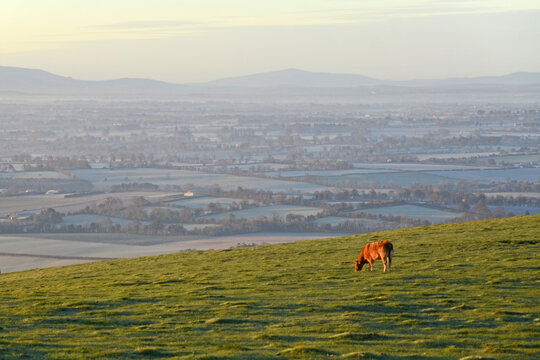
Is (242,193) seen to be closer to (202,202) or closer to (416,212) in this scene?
(202,202)

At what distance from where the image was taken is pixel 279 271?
21.2m

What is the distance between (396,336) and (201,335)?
317 cm

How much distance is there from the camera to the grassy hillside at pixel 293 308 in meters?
11.4

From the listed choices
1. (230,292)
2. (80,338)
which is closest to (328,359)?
(80,338)

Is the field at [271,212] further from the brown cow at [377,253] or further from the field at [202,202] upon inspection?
the brown cow at [377,253]

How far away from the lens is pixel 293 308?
15.0m

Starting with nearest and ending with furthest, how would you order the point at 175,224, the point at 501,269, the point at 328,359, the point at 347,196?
the point at 328,359 → the point at 501,269 → the point at 175,224 → the point at 347,196

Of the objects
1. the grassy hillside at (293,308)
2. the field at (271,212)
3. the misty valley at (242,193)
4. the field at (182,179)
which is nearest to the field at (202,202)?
the misty valley at (242,193)

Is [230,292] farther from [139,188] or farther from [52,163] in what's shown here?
[52,163]

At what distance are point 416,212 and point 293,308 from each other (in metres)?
72.4

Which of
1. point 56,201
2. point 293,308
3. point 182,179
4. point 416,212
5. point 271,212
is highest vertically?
point 293,308

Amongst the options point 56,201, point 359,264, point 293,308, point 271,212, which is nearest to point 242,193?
point 271,212

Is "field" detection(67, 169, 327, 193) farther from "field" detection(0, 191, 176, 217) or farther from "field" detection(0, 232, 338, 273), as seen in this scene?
"field" detection(0, 232, 338, 273)

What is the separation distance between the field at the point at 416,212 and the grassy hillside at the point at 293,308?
58139 millimetres
